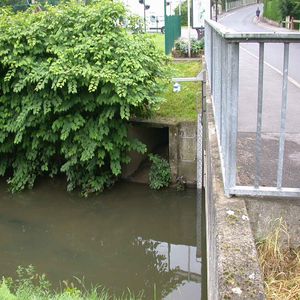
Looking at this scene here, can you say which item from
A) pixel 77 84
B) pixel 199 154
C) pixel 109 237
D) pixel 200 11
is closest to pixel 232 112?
pixel 109 237

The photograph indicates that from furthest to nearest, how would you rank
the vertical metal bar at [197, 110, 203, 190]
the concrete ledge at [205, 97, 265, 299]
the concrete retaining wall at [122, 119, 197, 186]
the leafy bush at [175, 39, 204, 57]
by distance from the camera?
the leafy bush at [175, 39, 204, 57], the concrete retaining wall at [122, 119, 197, 186], the vertical metal bar at [197, 110, 203, 190], the concrete ledge at [205, 97, 265, 299]

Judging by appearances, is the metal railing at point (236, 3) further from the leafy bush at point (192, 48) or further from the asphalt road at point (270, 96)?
the asphalt road at point (270, 96)

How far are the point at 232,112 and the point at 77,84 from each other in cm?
600

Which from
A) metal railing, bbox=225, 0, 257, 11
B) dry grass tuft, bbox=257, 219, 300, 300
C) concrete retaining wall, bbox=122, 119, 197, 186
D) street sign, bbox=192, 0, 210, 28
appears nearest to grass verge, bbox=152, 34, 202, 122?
concrete retaining wall, bbox=122, 119, 197, 186

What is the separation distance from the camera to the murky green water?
705cm

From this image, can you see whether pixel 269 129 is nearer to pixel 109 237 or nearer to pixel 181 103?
pixel 109 237

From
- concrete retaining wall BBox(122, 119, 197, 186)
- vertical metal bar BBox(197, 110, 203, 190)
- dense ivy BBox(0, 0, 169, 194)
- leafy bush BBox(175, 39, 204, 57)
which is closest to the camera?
dense ivy BBox(0, 0, 169, 194)

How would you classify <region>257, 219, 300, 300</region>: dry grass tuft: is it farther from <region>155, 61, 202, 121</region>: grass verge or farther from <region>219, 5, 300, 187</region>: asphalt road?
<region>155, 61, 202, 121</region>: grass verge

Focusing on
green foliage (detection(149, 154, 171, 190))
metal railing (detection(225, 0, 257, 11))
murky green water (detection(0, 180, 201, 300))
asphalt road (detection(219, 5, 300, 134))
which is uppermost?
asphalt road (detection(219, 5, 300, 134))

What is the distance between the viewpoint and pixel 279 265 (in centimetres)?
328

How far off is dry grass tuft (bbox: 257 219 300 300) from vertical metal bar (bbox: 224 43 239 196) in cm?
44

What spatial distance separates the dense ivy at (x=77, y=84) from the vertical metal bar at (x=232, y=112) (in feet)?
17.3

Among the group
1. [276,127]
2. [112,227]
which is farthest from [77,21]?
[276,127]

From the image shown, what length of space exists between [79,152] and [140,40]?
8.27 feet
